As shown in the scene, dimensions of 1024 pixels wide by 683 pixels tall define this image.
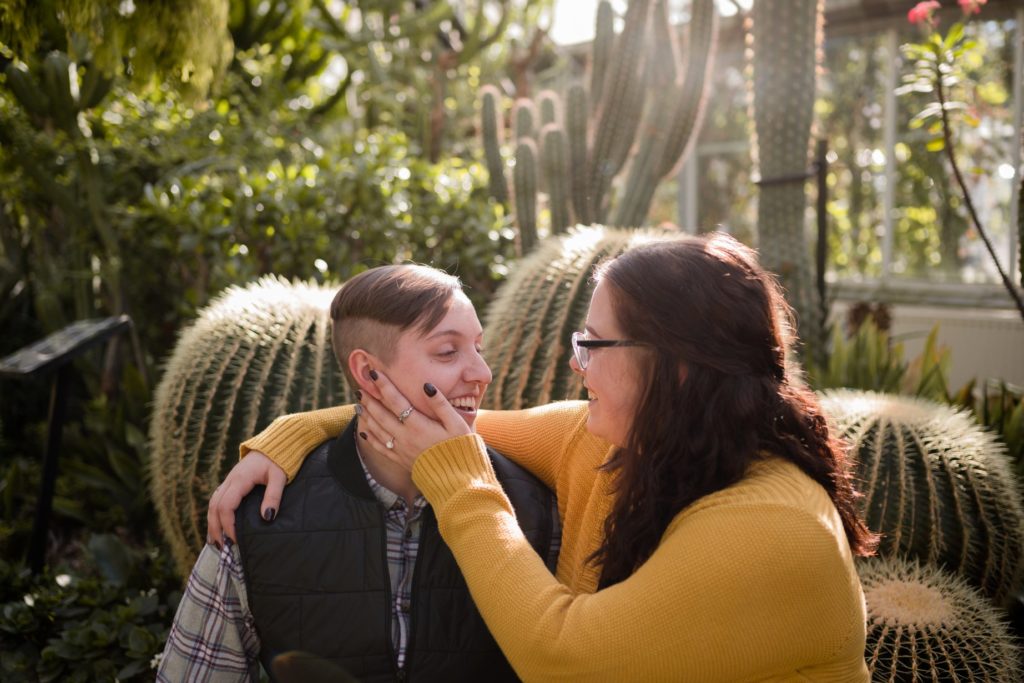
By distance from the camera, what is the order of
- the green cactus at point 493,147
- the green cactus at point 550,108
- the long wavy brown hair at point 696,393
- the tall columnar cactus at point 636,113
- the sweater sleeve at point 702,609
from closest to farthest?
the sweater sleeve at point 702,609, the long wavy brown hair at point 696,393, the tall columnar cactus at point 636,113, the green cactus at point 493,147, the green cactus at point 550,108

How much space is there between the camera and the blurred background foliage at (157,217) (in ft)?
11.2

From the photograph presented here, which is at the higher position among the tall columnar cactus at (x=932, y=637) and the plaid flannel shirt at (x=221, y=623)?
the plaid flannel shirt at (x=221, y=623)

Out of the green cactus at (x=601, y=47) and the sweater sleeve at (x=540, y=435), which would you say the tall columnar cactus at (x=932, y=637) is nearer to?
the sweater sleeve at (x=540, y=435)

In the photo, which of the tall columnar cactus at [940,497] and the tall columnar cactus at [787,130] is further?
the tall columnar cactus at [787,130]

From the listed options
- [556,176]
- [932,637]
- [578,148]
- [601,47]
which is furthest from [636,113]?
[932,637]

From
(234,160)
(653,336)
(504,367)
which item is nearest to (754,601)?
(653,336)

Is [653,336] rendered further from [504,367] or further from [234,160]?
[234,160]

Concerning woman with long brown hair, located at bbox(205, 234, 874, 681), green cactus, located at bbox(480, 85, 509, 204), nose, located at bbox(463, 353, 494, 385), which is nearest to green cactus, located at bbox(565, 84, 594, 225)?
green cactus, located at bbox(480, 85, 509, 204)

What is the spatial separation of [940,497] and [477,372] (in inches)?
73.9

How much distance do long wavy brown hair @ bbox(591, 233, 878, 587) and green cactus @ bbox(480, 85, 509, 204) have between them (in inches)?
167

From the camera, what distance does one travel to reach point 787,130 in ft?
16.6

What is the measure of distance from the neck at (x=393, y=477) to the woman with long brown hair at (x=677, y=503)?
152 millimetres

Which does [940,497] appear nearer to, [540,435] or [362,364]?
[540,435]

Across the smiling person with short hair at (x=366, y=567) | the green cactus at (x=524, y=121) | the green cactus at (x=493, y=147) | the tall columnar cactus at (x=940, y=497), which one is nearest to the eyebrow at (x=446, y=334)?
the smiling person with short hair at (x=366, y=567)
